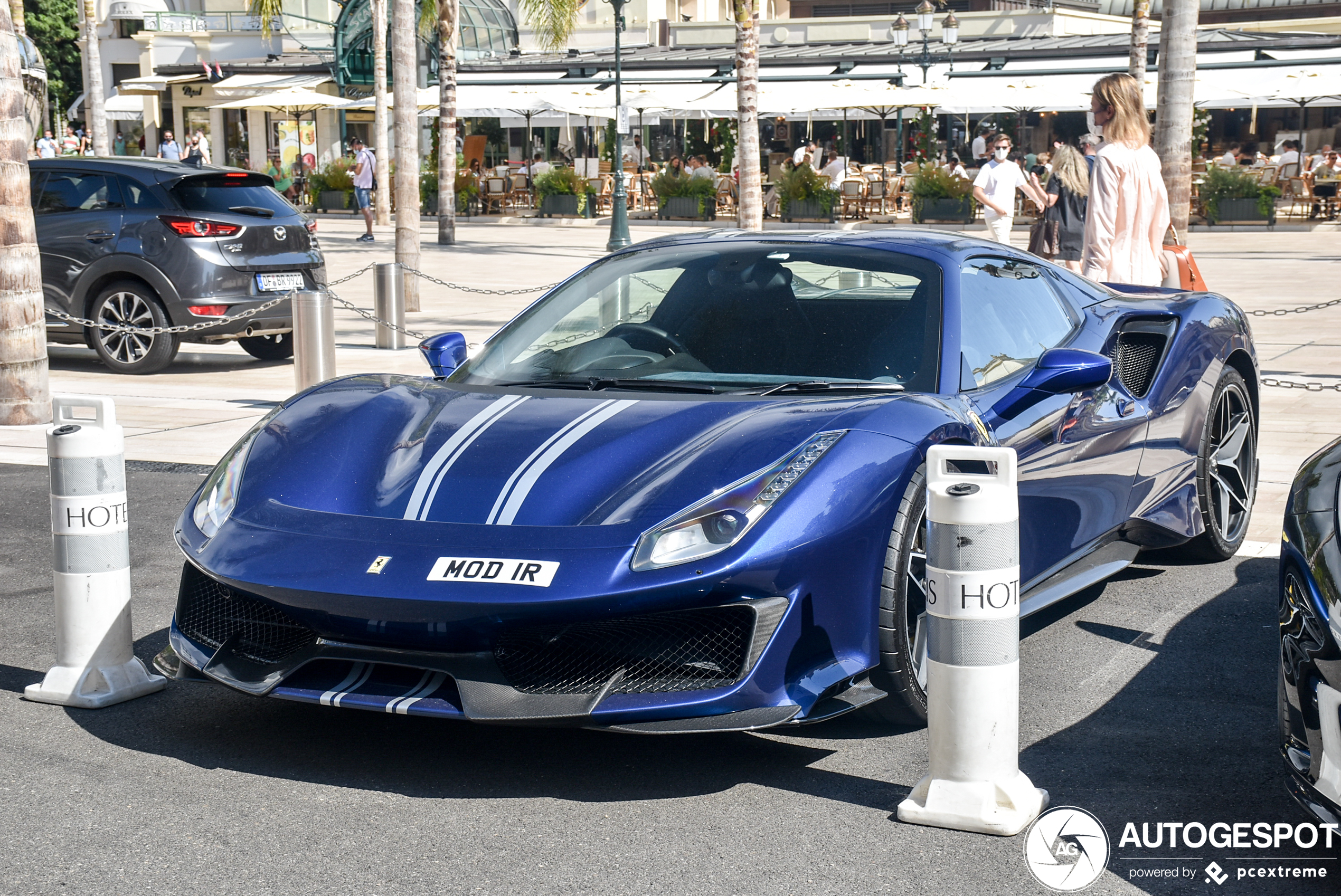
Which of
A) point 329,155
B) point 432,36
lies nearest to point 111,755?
point 432,36

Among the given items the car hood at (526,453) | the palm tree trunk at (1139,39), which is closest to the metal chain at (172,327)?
the car hood at (526,453)

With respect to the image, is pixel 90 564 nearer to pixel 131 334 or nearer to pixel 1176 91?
pixel 131 334

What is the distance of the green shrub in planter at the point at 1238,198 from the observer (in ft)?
88.8

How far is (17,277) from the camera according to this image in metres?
9.34

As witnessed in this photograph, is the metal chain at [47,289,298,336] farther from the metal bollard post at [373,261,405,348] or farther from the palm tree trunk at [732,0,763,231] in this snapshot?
the palm tree trunk at [732,0,763,231]

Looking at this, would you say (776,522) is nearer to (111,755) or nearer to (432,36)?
(111,755)

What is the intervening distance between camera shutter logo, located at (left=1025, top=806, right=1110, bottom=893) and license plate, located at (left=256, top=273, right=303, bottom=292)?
385 inches

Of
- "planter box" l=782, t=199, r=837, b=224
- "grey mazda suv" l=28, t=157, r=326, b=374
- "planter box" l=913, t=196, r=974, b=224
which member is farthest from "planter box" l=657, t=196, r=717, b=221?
Answer: "grey mazda suv" l=28, t=157, r=326, b=374

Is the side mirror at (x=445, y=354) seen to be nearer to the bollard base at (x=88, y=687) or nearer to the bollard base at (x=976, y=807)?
the bollard base at (x=88, y=687)

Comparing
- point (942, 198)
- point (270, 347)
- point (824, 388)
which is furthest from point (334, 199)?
point (824, 388)

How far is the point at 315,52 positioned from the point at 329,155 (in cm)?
376

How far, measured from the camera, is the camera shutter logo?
314 centimetres

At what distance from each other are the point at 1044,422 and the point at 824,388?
752mm

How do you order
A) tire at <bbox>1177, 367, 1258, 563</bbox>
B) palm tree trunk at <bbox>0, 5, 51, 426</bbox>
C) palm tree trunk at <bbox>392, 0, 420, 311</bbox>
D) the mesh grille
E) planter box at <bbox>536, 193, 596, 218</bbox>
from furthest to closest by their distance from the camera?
1. planter box at <bbox>536, 193, 596, 218</bbox>
2. palm tree trunk at <bbox>392, 0, 420, 311</bbox>
3. palm tree trunk at <bbox>0, 5, 51, 426</bbox>
4. tire at <bbox>1177, 367, 1258, 563</bbox>
5. the mesh grille
